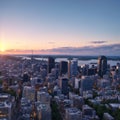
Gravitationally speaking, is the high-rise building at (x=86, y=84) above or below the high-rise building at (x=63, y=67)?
below

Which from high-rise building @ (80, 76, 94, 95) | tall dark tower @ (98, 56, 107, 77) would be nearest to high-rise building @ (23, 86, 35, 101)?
high-rise building @ (80, 76, 94, 95)

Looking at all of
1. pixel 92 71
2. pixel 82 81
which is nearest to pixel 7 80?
pixel 82 81

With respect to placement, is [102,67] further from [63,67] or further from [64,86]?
[64,86]

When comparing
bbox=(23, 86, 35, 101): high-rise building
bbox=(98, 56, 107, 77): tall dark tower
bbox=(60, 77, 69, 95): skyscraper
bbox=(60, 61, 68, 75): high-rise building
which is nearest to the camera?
bbox=(23, 86, 35, 101): high-rise building

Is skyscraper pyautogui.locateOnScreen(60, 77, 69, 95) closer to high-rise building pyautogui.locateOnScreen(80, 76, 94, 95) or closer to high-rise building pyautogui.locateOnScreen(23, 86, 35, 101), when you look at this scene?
high-rise building pyautogui.locateOnScreen(80, 76, 94, 95)

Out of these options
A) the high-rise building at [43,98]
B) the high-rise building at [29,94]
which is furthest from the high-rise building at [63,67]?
the high-rise building at [43,98]

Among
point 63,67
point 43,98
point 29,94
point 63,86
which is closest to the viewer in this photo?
point 43,98

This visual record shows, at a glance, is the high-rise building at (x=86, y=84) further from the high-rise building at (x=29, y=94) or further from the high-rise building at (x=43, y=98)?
the high-rise building at (x=43, y=98)

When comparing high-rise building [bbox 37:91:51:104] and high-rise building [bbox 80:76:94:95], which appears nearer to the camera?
high-rise building [bbox 37:91:51:104]

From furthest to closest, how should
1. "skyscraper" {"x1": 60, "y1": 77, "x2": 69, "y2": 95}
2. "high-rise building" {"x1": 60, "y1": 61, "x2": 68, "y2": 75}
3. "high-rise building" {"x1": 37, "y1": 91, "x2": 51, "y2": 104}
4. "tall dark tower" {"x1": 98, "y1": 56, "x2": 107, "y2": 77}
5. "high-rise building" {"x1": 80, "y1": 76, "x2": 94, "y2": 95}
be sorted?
"tall dark tower" {"x1": 98, "y1": 56, "x2": 107, "y2": 77} → "high-rise building" {"x1": 60, "y1": 61, "x2": 68, "y2": 75} → "high-rise building" {"x1": 80, "y1": 76, "x2": 94, "y2": 95} → "skyscraper" {"x1": 60, "y1": 77, "x2": 69, "y2": 95} → "high-rise building" {"x1": 37, "y1": 91, "x2": 51, "y2": 104}

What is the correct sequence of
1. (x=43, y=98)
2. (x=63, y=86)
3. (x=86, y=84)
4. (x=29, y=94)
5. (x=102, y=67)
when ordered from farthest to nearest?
(x=102, y=67)
(x=86, y=84)
(x=63, y=86)
(x=29, y=94)
(x=43, y=98)

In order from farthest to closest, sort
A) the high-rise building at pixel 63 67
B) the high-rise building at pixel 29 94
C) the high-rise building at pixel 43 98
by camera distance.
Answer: the high-rise building at pixel 63 67 < the high-rise building at pixel 29 94 < the high-rise building at pixel 43 98

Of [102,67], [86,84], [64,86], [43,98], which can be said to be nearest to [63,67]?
[102,67]
